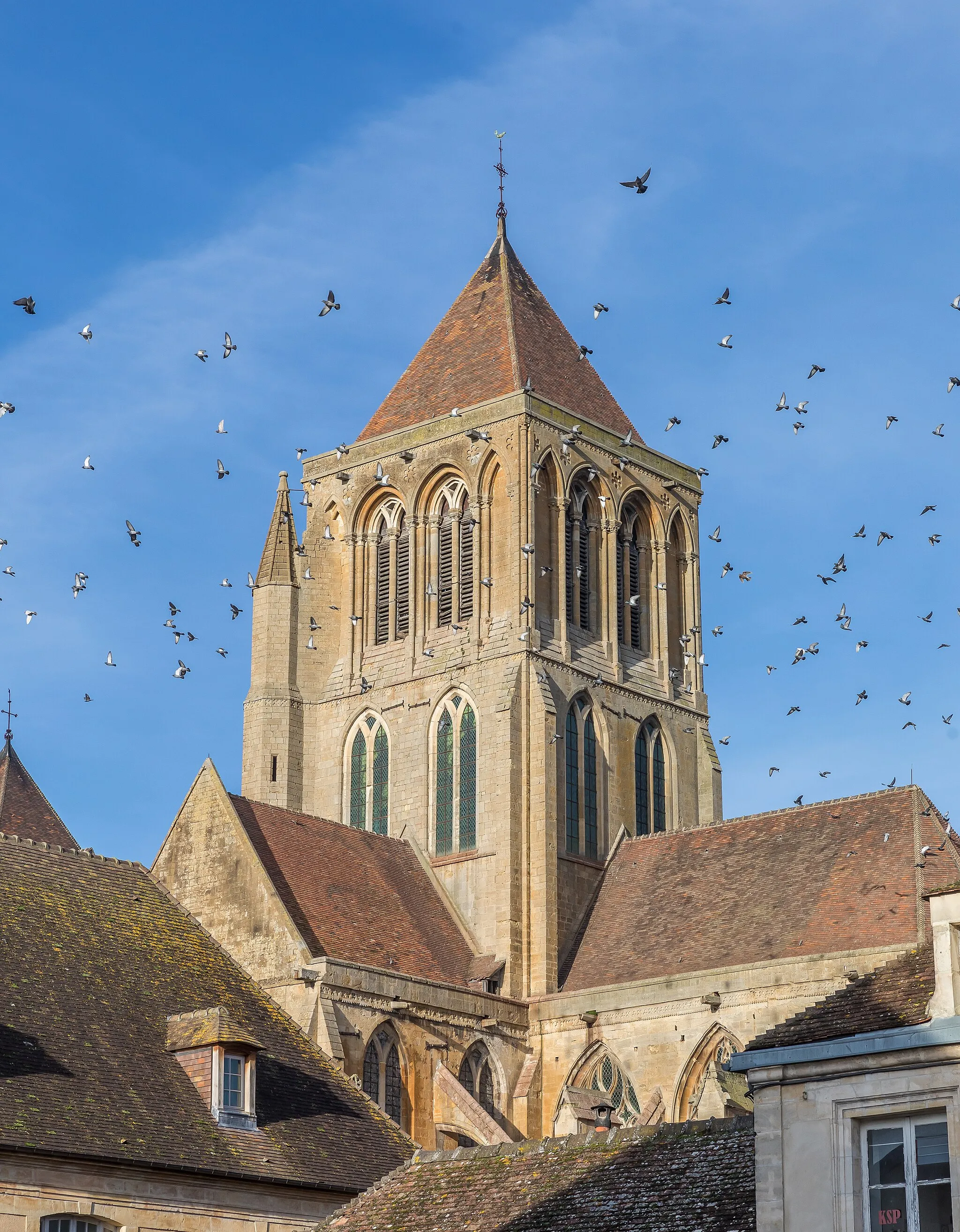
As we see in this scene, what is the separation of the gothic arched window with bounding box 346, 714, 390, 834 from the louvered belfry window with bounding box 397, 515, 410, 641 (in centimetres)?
221

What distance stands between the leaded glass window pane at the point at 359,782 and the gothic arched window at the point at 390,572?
2543mm

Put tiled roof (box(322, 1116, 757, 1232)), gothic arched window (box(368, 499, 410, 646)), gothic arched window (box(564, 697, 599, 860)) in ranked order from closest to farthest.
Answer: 1. tiled roof (box(322, 1116, 757, 1232))
2. gothic arched window (box(564, 697, 599, 860))
3. gothic arched window (box(368, 499, 410, 646))

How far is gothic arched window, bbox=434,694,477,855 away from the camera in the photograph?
47.0 metres

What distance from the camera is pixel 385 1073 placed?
4053cm

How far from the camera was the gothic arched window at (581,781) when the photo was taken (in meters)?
47.3

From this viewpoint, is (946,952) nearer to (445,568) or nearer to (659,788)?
(659,788)

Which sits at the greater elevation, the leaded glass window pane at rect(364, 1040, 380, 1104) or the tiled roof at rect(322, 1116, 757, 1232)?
the leaded glass window pane at rect(364, 1040, 380, 1104)

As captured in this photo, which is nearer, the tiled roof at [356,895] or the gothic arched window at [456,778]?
the tiled roof at [356,895]

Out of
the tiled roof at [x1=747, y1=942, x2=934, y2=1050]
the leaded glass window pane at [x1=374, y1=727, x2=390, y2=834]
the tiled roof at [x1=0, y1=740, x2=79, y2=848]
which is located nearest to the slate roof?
the tiled roof at [x1=747, y1=942, x2=934, y2=1050]

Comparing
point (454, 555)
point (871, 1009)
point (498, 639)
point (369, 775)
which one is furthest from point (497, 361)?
point (871, 1009)

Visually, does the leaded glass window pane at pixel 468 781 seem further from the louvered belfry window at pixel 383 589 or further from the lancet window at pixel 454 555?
the louvered belfry window at pixel 383 589

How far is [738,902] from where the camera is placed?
43.9 meters

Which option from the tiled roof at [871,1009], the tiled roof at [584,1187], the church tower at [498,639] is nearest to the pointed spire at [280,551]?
the church tower at [498,639]

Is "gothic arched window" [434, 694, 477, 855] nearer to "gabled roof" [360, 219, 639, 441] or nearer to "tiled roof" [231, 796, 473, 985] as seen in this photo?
"tiled roof" [231, 796, 473, 985]
